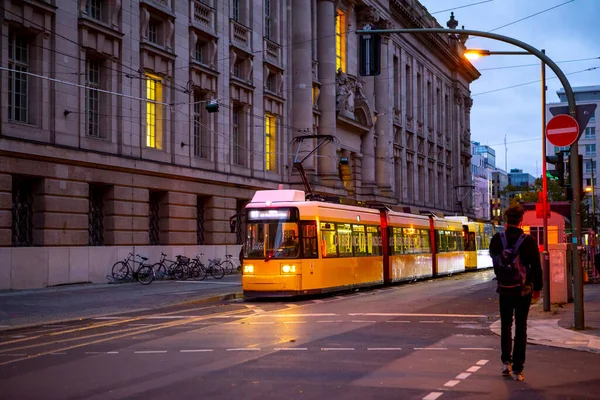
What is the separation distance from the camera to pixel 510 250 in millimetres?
9562

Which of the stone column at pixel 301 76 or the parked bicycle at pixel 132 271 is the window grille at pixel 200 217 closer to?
the parked bicycle at pixel 132 271

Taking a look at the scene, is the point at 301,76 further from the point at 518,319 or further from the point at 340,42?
the point at 518,319

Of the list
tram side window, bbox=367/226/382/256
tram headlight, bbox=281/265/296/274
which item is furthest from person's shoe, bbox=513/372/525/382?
tram side window, bbox=367/226/382/256

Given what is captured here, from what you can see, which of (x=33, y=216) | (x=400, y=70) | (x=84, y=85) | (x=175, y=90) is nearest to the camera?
(x=33, y=216)

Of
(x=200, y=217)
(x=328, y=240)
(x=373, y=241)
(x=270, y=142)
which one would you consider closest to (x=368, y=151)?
(x=270, y=142)

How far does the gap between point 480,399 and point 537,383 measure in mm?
1320

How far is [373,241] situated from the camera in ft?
97.3

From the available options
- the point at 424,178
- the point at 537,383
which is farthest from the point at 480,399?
the point at 424,178

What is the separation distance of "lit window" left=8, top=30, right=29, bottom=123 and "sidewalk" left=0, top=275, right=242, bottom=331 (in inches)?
227

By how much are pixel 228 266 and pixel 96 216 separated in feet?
31.0

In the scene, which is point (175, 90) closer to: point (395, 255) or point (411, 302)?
point (395, 255)

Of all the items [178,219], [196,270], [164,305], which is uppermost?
[178,219]

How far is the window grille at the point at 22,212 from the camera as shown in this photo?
92.0 ft

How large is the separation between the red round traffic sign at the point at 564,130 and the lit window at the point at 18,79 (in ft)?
59.4
